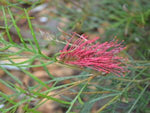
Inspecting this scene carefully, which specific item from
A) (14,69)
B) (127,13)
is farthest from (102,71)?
(14,69)

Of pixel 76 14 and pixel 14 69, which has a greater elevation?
pixel 76 14

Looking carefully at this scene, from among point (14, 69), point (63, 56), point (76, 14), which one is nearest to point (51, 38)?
point (63, 56)

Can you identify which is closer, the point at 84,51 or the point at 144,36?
the point at 84,51

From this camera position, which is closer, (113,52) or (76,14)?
(113,52)

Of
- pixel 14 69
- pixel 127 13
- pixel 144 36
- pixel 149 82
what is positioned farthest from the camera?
pixel 14 69

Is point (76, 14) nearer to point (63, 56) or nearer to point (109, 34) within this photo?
point (109, 34)

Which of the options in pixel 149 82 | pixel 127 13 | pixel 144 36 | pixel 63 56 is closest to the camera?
pixel 63 56

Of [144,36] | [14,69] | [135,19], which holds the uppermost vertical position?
[135,19]

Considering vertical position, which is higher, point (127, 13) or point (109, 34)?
point (127, 13)

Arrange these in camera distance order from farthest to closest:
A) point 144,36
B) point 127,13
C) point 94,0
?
1. point 94,0
2. point 144,36
3. point 127,13

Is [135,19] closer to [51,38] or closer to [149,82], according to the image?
[149,82]
